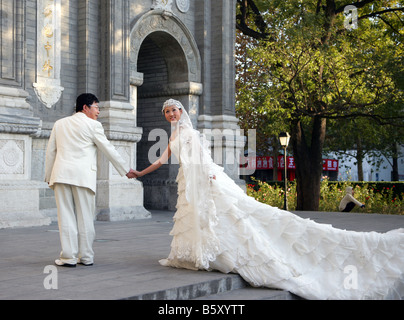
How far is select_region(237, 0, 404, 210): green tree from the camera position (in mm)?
20078

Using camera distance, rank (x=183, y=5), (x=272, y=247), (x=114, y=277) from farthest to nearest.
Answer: (x=183, y=5)
(x=272, y=247)
(x=114, y=277)

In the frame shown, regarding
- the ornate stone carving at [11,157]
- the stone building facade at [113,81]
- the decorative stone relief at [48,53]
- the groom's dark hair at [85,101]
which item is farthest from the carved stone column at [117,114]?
the groom's dark hair at [85,101]

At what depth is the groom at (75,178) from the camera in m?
6.88

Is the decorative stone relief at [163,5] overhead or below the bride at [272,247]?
overhead

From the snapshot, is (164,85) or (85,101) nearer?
(85,101)

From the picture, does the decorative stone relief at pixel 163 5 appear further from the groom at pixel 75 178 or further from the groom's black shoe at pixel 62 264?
the groom's black shoe at pixel 62 264

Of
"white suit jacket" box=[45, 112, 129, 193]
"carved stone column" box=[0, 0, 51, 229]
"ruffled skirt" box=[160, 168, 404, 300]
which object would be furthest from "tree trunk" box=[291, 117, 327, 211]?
"white suit jacket" box=[45, 112, 129, 193]

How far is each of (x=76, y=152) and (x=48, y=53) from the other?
790cm

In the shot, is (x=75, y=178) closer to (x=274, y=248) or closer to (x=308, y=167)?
(x=274, y=248)

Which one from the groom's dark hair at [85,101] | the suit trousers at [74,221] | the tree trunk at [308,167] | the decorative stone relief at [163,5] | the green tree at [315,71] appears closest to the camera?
the suit trousers at [74,221]

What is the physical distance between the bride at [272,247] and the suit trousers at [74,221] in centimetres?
100

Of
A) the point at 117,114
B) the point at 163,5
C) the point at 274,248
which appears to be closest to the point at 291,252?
the point at 274,248

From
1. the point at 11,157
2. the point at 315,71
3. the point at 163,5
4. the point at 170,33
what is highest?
the point at 163,5

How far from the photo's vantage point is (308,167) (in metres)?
23.0
